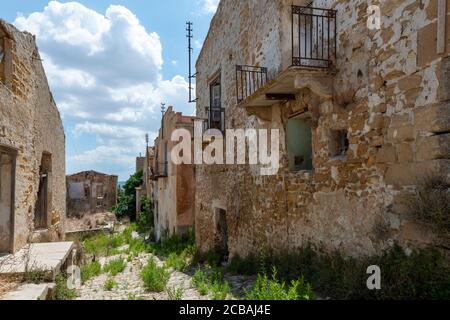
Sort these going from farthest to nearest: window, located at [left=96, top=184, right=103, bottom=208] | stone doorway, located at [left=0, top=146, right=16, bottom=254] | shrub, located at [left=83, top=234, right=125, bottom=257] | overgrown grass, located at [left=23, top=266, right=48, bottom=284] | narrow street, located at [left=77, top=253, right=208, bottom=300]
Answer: window, located at [left=96, top=184, right=103, bottom=208] < shrub, located at [left=83, top=234, right=125, bottom=257] < stone doorway, located at [left=0, top=146, right=16, bottom=254] < narrow street, located at [left=77, top=253, right=208, bottom=300] < overgrown grass, located at [left=23, top=266, right=48, bottom=284]

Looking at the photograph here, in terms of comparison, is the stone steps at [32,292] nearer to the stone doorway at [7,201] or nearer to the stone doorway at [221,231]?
the stone doorway at [7,201]

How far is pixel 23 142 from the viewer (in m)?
7.00

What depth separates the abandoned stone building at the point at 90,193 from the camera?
28984 millimetres

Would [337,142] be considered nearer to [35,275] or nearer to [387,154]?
[387,154]

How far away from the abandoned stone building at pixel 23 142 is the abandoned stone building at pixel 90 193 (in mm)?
20660

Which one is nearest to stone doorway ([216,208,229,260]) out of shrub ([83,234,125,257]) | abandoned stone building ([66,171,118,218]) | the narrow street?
the narrow street

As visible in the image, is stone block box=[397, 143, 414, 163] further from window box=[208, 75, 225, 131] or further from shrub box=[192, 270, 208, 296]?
window box=[208, 75, 225, 131]

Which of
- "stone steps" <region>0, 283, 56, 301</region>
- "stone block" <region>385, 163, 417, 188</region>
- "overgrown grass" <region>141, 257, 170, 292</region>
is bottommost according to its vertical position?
"overgrown grass" <region>141, 257, 170, 292</region>

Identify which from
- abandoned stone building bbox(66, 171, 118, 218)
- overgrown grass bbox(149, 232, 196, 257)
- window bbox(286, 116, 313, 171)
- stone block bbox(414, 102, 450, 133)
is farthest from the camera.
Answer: abandoned stone building bbox(66, 171, 118, 218)

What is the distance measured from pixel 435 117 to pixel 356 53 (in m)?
1.52

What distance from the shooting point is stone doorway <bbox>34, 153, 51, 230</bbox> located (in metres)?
9.23

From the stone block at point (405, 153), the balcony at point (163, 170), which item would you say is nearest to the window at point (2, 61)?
the stone block at point (405, 153)

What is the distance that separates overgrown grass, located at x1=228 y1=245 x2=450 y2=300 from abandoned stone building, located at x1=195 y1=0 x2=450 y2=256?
0.62 feet

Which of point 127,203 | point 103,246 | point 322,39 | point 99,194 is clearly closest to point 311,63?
point 322,39
